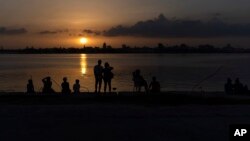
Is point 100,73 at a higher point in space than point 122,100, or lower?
higher

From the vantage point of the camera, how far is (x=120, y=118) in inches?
495

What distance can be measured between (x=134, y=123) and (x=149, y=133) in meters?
1.27

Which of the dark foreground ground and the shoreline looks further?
the shoreline

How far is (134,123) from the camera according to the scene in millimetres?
11859

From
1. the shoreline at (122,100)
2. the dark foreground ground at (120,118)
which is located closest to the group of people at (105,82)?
the shoreline at (122,100)

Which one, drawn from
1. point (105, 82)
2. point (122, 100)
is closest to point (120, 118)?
point (122, 100)

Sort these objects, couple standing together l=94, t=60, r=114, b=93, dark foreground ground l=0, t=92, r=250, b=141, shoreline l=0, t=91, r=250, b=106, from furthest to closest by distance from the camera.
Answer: couple standing together l=94, t=60, r=114, b=93 → shoreline l=0, t=91, r=250, b=106 → dark foreground ground l=0, t=92, r=250, b=141

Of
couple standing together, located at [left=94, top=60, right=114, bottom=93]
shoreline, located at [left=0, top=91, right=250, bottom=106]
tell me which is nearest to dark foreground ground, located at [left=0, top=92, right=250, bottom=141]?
shoreline, located at [left=0, top=91, right=250, bottom=106]

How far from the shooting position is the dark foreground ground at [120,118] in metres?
10.4

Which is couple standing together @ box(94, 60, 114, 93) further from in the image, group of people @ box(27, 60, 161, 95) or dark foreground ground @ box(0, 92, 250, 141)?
dark foreground ground @ box(0, 92, 250, 141)

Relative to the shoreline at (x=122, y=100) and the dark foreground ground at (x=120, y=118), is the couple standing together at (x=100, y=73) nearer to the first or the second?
the shoreline at (x=122, y=100)

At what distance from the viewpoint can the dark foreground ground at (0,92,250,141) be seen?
34.3 ft

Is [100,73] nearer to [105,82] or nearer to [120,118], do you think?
[105,82]

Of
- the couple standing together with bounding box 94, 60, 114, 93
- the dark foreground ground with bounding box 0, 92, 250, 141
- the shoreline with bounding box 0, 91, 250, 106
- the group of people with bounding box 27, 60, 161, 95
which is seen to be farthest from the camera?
the group of people with bounding box 27, 60, 161, 95
